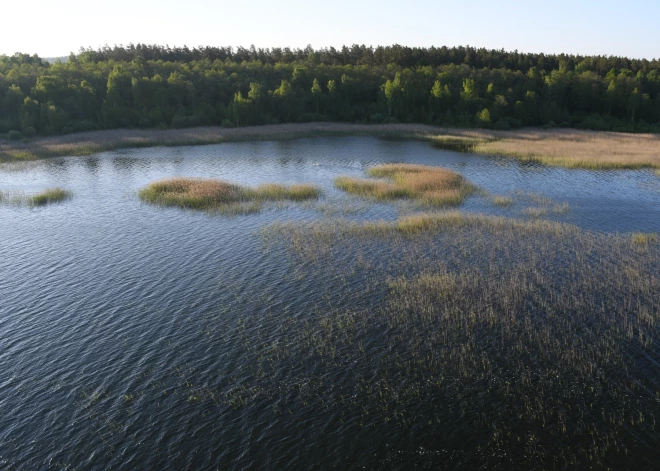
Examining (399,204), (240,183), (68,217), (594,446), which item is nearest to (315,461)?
(594,446)

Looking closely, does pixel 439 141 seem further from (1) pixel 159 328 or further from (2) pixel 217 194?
(1) pixel 159 328

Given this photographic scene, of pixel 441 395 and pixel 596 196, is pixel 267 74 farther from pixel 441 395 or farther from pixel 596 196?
pixel 441 395

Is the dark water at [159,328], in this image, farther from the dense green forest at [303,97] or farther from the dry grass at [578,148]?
the dense green forest at [303,97]

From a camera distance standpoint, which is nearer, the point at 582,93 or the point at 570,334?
the point at 570,334

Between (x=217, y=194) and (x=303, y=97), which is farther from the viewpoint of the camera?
(x=303, y=97)

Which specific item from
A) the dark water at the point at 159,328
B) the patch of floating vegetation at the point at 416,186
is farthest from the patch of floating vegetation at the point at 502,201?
the patch of floating vegetation at the point at 416,186

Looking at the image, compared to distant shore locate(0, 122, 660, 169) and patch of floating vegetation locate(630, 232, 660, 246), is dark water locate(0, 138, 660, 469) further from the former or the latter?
distant shore locate(0, 122, 660, 169)

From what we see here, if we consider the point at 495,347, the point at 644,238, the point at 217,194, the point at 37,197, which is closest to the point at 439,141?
the point at 217,194
